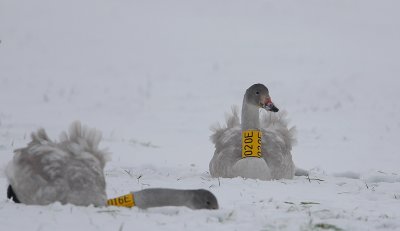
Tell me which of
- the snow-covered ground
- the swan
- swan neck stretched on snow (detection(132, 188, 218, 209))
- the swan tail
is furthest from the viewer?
the swan

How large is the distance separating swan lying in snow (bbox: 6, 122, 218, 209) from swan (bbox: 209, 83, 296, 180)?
332 centimetres

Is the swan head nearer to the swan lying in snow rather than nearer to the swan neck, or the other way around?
the swan lying in snow

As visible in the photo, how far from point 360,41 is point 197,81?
582 inches

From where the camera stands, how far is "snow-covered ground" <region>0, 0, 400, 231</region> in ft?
21.6

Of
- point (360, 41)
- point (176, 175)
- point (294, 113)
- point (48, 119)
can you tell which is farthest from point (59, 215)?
point (360, 41)

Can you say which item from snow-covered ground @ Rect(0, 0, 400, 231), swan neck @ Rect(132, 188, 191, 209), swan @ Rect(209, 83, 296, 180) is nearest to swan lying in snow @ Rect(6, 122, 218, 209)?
swan neck @ Rect(132, 188, 191, 209)

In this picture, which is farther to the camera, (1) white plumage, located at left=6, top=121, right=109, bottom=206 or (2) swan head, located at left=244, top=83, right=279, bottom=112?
(2) swan head, located at left=244, top=83, right=279, bottom=112

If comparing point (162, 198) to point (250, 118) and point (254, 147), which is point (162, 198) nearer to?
point (254, 147)

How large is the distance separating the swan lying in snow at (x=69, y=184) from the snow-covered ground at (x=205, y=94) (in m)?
0.18

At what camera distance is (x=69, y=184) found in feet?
21.2

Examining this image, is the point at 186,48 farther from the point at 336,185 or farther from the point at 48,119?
the point at 336,185

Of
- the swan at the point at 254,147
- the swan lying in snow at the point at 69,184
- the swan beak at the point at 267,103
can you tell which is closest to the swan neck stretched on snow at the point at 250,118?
the swan at the point at 254,147

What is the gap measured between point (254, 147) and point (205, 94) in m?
18.9

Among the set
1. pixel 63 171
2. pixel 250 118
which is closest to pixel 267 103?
pixel 250 118
